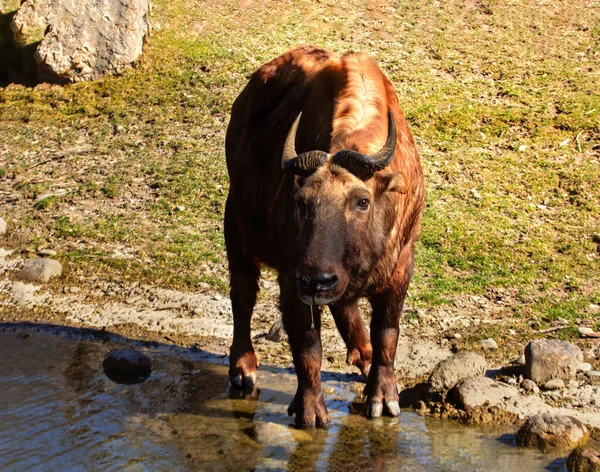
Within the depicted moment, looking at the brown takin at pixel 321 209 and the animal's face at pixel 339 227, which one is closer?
the animal's face at pixel 339 227

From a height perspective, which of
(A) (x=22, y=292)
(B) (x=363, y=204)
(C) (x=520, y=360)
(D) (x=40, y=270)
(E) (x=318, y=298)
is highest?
(B) (x=363, y=204)

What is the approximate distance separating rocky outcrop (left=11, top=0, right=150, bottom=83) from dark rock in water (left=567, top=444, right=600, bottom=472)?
965 centimetres

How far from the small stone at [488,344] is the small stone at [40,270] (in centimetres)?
424

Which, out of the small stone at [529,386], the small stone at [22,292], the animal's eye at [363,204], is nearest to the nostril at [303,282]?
the animal's eye at [363,204]

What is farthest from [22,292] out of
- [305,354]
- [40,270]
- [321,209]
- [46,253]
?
[321,209]

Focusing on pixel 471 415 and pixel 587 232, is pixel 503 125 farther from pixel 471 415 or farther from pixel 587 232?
pixel 471 415

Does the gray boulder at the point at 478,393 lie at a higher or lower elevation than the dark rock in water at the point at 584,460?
lower

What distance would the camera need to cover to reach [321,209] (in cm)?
529

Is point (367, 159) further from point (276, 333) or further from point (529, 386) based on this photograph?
point (276, 333)

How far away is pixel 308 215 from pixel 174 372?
2.36 metres

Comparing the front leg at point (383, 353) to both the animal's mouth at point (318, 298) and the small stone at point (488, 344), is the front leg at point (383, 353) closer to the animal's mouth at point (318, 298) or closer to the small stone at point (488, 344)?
the animal's mouth at point (318, 298)

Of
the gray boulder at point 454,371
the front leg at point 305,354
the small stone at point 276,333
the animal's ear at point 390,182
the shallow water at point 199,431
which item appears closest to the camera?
the shallow water at point 199,431

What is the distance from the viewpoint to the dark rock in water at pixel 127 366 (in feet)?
22.7

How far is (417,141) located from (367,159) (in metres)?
5.61
